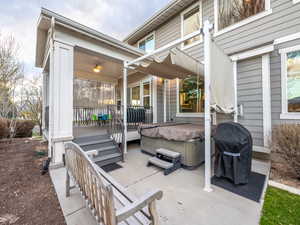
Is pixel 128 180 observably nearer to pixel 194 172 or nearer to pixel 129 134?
pixel 194 172

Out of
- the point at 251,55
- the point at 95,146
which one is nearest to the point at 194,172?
the point at 95,146

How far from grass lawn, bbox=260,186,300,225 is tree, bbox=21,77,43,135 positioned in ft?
36.5

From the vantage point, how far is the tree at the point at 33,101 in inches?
352

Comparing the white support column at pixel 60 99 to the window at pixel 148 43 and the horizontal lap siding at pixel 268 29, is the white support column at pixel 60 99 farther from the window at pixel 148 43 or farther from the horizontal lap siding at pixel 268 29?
the horizontal lap siding at pixel 268 29

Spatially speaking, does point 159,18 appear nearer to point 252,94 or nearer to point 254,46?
point 254,46

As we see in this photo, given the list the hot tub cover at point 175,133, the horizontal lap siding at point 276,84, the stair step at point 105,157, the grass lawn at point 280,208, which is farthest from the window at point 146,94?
the grass lawn at point 280,208

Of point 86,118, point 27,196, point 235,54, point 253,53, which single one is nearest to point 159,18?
point 235,54

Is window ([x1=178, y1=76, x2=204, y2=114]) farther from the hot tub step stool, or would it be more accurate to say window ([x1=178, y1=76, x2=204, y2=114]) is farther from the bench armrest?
the bench armrest

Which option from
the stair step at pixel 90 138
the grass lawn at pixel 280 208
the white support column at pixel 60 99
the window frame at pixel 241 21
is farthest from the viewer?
the window frame at pixel 241 21

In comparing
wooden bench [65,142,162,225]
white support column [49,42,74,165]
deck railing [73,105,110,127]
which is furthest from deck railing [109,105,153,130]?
wooden bench [65,142,162,225]

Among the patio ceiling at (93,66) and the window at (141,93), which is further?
the window at (141,93)

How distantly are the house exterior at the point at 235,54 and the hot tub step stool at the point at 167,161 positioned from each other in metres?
2.40

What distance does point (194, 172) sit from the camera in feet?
11.0

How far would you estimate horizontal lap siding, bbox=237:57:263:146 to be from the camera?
13.2 ft
